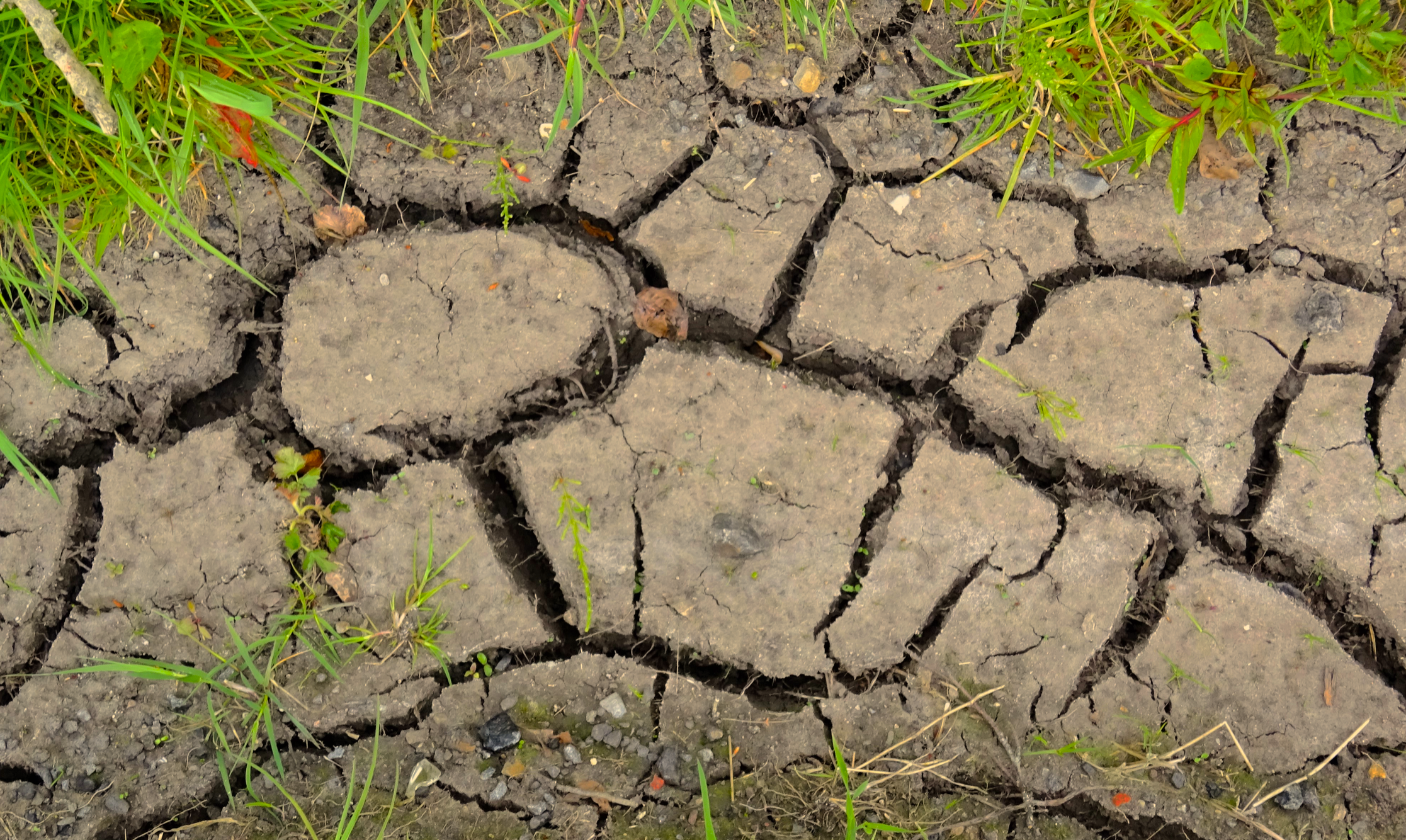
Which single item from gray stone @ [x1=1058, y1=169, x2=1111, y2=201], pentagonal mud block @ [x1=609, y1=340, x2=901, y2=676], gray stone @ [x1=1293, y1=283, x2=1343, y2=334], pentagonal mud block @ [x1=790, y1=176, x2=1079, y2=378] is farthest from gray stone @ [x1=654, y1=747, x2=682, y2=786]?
gray stone @ [x1=1293, y1=283, x2=1343, y2=334]

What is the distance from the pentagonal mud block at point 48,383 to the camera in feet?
6.81

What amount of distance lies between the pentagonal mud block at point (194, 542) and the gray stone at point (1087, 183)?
2093 mm

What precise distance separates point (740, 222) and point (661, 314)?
11.8 inches

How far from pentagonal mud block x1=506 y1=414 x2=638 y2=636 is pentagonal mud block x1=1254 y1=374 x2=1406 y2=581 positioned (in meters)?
1.58

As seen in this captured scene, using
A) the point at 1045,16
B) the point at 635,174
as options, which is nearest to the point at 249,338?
the point at 635,174

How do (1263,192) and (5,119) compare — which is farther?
(1263,192)

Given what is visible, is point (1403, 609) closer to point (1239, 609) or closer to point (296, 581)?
point (1239, 609)

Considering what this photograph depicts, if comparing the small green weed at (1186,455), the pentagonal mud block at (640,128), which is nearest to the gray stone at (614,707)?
the pentagonal mud block at (640,128)

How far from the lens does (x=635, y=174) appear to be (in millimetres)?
2127

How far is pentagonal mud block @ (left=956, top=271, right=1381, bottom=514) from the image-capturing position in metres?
2.07

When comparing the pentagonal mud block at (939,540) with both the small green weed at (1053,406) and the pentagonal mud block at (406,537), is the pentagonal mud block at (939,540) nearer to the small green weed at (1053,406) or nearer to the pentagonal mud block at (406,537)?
the small green weed at (1053,406)

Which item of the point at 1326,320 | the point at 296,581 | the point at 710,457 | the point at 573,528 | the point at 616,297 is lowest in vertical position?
the point at 296,581

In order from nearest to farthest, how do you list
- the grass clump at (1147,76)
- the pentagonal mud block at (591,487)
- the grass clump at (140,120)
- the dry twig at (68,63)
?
the dry twig at (68,63), the grass clump at (140,120), the grass clump at (1147,76), the pentagonal mud block at (591,487)

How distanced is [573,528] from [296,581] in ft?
2.22
